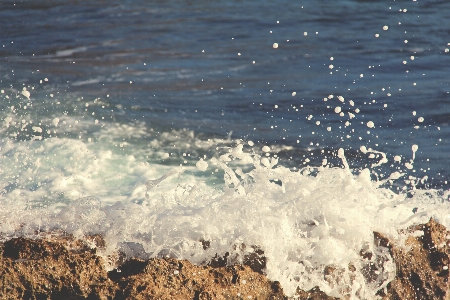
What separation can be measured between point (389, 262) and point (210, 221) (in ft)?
2.95

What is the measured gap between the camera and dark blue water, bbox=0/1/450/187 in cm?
598

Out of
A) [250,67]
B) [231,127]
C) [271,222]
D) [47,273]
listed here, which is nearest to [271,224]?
[271,222]

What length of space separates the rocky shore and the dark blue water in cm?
232

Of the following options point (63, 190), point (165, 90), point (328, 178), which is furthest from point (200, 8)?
point (328, 178)

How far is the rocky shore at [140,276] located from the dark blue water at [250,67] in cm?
232

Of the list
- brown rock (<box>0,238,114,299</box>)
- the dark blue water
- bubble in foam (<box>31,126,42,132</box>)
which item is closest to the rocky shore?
brown rock (<box>0,238,114,299</box>)

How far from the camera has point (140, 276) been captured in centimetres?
259

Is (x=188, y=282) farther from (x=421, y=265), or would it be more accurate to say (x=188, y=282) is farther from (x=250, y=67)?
(x=250, y=67)

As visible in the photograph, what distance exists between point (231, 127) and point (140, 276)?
11.6ft

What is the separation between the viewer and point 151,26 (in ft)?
30.9

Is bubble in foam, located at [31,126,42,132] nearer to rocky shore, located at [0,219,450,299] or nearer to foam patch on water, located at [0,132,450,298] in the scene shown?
foam patch on water, located at [0,132,450,298]

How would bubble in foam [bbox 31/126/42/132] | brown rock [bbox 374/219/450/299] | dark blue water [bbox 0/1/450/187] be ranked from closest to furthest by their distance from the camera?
brown rock [bbox 374/219/450/299] < bubble in foam [bbox 31/126/42/132] < dark blue water [bbox 0/1/450/187]

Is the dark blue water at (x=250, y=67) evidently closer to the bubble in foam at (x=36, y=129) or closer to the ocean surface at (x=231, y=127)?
the ocean surface at (x=231, y=127)

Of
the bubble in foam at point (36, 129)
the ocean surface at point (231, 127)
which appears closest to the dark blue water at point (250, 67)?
the ocean surface at point (231, 127)
